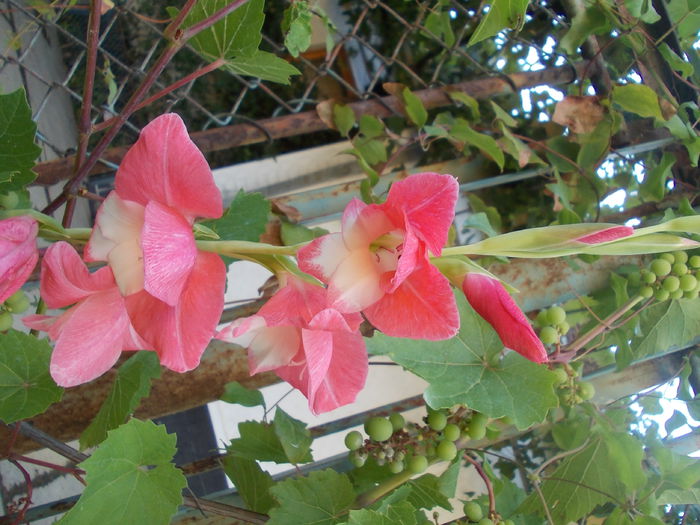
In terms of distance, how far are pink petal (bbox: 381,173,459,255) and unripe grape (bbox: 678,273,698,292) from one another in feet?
1.85

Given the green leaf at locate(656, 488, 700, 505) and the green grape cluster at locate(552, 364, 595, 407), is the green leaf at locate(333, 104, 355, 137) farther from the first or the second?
the green leaf at locate(656, 488, 700, 505)

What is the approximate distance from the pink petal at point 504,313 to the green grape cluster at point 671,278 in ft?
1.64

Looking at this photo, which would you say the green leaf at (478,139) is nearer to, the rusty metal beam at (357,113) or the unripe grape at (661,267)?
the rusty metal beam at (357,113)

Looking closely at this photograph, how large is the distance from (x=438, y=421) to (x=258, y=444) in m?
0.20

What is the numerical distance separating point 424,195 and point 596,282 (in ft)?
2.01

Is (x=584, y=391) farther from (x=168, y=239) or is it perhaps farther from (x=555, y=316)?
(x=168, y=239)

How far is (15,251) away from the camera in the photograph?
0.29 m

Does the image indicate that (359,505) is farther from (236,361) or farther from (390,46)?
(390,46)

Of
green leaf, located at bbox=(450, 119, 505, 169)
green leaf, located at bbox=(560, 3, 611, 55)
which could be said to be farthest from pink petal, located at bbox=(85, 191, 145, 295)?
green leaf, located at bbox=(560, 3, 611, 55)

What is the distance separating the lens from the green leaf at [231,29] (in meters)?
0.46

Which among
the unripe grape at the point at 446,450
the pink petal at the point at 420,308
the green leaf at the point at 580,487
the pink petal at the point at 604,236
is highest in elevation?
the pink petal at the point at 604,236

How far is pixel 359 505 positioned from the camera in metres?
0.61

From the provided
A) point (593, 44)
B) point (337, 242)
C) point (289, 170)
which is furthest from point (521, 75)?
point (337, 242)

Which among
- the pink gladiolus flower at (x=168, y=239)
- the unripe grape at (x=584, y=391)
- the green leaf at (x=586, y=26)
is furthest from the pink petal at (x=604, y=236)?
the green leaf at (x=586, y=26)
